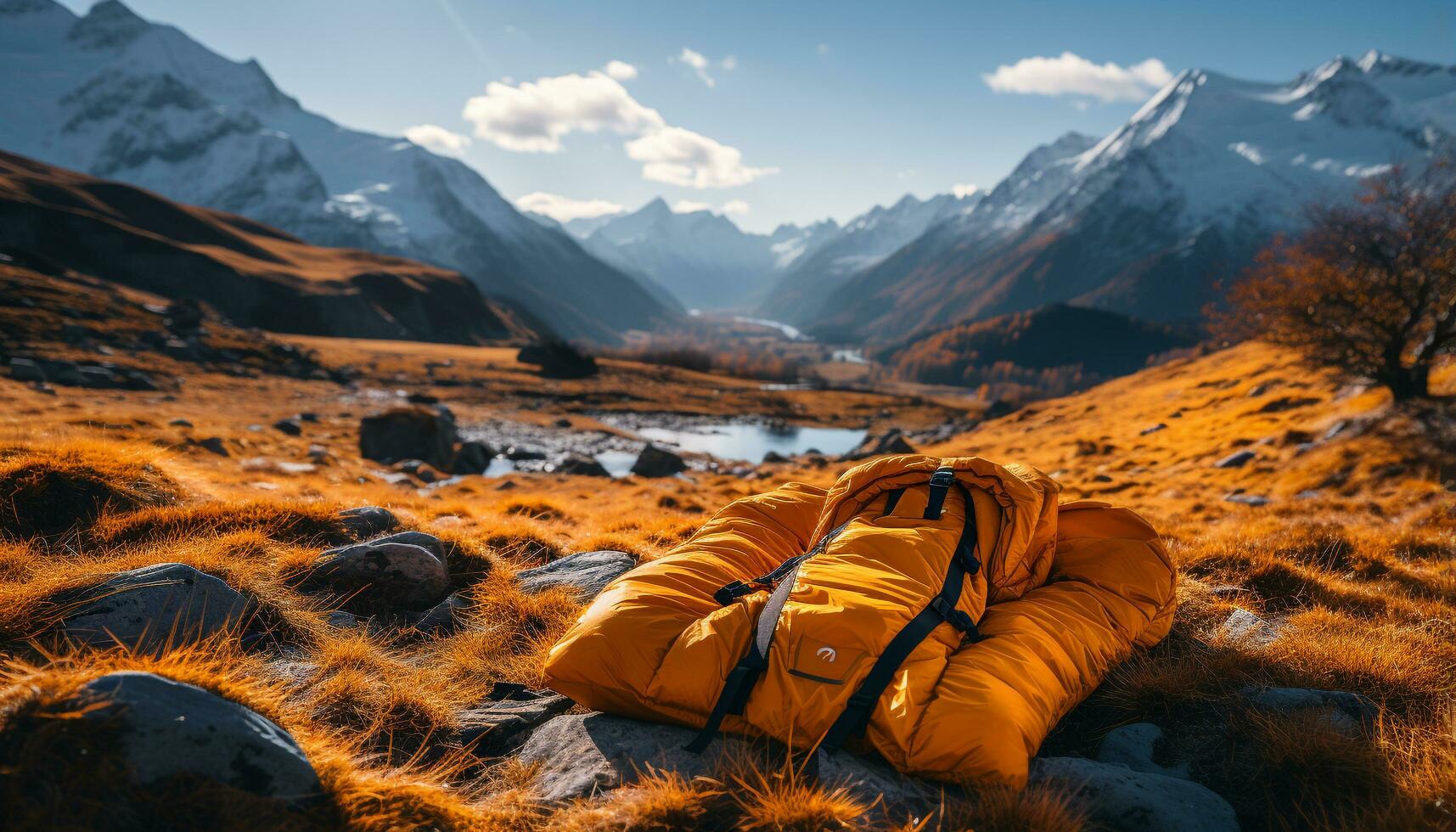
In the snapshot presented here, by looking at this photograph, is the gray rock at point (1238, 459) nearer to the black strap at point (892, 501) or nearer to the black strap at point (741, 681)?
the black strap at point (892, 501)

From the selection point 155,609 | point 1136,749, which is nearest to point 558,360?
point 155,609

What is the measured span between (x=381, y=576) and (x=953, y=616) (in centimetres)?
600

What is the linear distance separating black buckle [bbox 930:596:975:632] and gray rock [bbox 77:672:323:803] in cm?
391

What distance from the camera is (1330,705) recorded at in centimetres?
443

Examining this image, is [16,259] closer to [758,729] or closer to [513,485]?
[513,485]

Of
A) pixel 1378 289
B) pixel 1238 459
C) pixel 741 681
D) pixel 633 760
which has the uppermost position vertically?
pixel 1378 289

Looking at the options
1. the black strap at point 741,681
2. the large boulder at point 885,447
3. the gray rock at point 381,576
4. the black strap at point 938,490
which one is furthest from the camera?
the large boulder at point 885,447

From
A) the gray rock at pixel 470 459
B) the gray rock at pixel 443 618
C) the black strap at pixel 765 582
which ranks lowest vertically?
the gray rock at pixel 470 459

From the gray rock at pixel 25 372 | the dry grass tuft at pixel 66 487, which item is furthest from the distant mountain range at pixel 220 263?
the dry grass tuft at pixel 66 487

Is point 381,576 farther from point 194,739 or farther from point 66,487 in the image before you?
point 194,739

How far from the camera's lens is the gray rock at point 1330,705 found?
4.25 metres

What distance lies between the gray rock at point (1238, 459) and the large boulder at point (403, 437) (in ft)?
97.2

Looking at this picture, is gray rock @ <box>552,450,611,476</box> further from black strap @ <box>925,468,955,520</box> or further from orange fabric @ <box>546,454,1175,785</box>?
black strap @ <box>925,468,955,520</box>

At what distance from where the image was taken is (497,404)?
6147 centimetres
